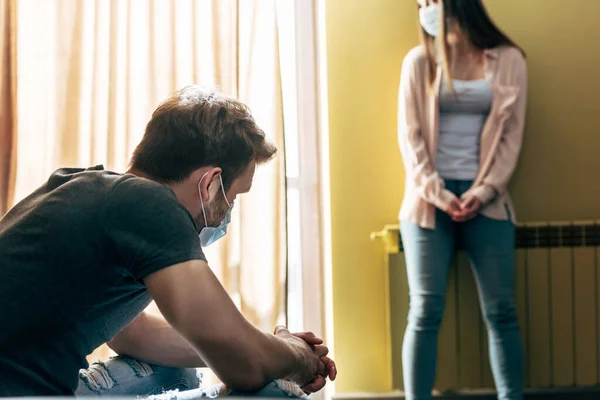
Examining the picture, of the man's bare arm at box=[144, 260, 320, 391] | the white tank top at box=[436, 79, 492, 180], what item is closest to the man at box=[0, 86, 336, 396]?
the man's bare arm at box=[144, 260, 320, 391]

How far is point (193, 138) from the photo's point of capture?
3.98 ft

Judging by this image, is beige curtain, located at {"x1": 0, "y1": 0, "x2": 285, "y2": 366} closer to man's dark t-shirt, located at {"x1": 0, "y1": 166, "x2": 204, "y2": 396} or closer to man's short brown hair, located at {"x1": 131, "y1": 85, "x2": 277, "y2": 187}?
man's short brown hair, located at {"x1": 131, "y1": 85, "x2": 277, "y2": 187}

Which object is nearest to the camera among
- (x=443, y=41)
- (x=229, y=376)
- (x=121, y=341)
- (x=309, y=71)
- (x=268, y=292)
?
(x=229, y=376)

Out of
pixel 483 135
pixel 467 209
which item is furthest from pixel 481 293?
pixel 483 135

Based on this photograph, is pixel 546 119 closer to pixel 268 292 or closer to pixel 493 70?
pixel 493 70

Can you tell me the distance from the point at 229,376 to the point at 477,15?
205 cm

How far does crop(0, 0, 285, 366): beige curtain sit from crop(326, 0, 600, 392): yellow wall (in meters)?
0.30

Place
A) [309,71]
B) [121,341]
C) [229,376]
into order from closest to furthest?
1. [229,376]
2. [121,341]
3. [309,71]

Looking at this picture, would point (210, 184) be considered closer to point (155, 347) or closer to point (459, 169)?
point (155, 347)

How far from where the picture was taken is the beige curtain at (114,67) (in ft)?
9.18

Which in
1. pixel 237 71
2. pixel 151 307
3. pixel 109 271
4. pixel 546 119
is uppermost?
pixel 237 71

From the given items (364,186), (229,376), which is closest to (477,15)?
(364,186)

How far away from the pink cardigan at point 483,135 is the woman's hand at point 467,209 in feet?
0.08

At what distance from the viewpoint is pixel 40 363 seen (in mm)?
1042
